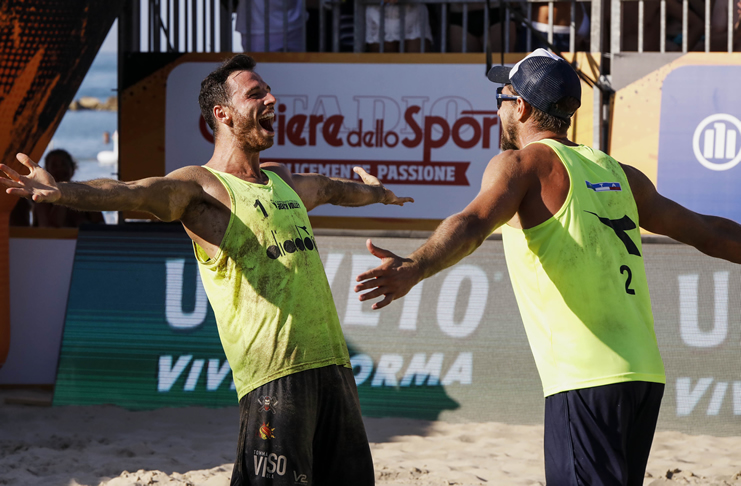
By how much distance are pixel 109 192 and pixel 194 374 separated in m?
3.39

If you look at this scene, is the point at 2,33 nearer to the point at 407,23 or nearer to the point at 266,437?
the point at 407,23

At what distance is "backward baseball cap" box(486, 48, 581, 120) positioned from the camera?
271 cm

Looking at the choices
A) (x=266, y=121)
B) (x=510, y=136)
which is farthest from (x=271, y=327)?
(x=510, y=136)

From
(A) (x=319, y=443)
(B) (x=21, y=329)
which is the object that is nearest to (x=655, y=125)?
(A) (x=319, y=443)

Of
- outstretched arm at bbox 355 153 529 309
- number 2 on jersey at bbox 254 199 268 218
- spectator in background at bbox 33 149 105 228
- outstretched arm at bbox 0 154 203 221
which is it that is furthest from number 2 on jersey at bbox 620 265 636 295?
spectator in background at bbox 33 149 105 228

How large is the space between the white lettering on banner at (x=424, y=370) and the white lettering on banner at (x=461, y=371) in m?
0.07

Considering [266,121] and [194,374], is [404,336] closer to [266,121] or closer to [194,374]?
[194,374]

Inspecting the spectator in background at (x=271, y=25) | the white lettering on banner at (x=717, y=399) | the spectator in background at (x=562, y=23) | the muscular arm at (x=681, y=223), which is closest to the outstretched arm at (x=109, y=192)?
the muscular arm at (x=681, y=223)

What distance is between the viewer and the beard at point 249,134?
3.24 meters

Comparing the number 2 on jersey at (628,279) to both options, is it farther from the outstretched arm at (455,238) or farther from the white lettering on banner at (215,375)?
the white lettering on banner at (215,375)

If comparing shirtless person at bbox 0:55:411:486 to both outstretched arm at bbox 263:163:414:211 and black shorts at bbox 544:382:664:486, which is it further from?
black shorts at bbox 544:382:664:486

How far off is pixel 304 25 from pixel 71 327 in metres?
3.49

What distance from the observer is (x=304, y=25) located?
7.62 meters

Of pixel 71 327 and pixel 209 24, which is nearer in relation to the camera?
pixel 71 327
